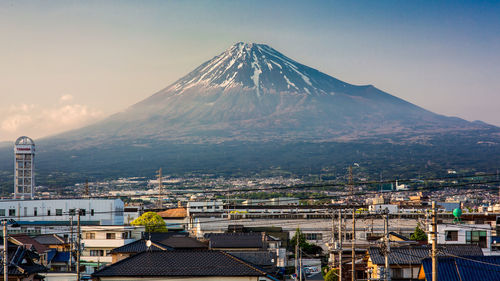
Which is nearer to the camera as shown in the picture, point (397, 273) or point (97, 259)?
point (397, 273)

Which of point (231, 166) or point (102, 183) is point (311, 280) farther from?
point (231, 166)

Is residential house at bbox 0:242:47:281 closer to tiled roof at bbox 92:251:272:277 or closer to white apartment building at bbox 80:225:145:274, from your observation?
tiled roof at bbox 92:251:272:277

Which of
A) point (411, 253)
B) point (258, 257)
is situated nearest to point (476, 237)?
point (411, 253)

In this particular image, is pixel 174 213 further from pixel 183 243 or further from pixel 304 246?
pixel 183 243

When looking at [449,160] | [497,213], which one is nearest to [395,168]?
[449,160]

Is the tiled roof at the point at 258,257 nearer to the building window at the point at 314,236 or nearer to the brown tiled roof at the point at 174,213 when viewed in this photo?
the building window at the point at 314,236

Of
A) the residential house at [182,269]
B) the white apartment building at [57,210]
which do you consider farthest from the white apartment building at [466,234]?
the white apartment building at [57,210]

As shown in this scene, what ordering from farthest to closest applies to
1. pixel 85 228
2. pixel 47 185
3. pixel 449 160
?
1. pixel 449 160
2. pixel 47 185
3. pixel 85 228

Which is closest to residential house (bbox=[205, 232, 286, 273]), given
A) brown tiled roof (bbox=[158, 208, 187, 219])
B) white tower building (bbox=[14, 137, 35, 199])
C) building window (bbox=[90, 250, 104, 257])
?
building window (bbox=[90, 250, 104, 257])
